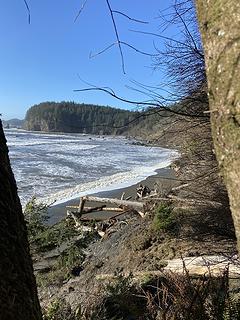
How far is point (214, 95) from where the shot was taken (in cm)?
121

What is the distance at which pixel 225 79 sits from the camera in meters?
1.15

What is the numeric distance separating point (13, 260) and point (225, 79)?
56.7 inches

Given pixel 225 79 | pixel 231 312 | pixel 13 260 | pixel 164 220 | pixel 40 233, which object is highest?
pixel 225 79

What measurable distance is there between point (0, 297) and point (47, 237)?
39.5ft

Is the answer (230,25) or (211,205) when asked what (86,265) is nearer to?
(211,205)

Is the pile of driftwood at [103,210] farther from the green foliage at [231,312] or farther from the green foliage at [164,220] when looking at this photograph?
the green foliage at [231,312]

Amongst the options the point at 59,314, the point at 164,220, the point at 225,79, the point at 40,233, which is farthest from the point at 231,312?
the point at 40,233

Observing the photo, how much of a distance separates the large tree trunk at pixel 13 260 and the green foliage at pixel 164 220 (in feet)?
30.8

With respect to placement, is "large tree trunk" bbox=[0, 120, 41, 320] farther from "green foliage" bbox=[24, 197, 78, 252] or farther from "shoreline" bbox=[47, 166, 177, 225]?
"shoreline" bbox=[47, 166, 177, 225]

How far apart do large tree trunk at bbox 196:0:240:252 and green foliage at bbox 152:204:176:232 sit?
34.3ft

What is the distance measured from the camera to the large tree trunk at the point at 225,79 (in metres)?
1.12

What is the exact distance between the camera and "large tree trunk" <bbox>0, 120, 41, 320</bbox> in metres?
2.15

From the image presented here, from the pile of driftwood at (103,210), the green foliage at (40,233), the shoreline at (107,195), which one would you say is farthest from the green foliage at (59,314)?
the shoreline at (107,195)

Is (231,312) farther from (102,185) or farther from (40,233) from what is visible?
(102,185)
